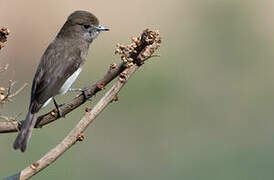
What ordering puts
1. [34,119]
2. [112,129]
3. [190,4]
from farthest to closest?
[190,4]
[112,129]
[34,119]

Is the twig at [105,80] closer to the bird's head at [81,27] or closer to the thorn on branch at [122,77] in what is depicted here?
the thorn on branch at [122,77]

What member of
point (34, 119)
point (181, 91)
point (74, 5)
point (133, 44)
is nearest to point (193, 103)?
point (181, 91)

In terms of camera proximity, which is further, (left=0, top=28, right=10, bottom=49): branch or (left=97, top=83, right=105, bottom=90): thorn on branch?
(left=97, top=83, right=105, bottom=90): thorn on branch

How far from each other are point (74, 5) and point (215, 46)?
289 cm

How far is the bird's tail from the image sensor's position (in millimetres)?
3921

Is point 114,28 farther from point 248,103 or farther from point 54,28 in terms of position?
point 248,103

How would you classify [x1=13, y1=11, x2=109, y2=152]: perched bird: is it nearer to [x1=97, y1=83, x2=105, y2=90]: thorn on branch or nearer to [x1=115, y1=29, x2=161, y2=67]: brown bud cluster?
[x1=97, y1=83, x2=105, y2=90]: thorn on branch

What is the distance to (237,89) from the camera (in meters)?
13.9

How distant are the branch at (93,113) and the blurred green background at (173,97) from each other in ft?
19.0

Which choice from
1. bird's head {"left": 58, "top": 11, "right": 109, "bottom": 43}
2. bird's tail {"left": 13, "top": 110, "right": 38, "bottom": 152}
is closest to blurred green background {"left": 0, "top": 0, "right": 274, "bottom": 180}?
bird's head {"left": 58, "top": 11, "right": 109, "bottom": 43}

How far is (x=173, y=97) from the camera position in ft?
44.4

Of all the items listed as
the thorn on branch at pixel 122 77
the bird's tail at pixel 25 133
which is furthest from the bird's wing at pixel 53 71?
the thorn on branch at pixel 122 77

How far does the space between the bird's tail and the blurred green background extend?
16.8 feet

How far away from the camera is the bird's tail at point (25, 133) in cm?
392
